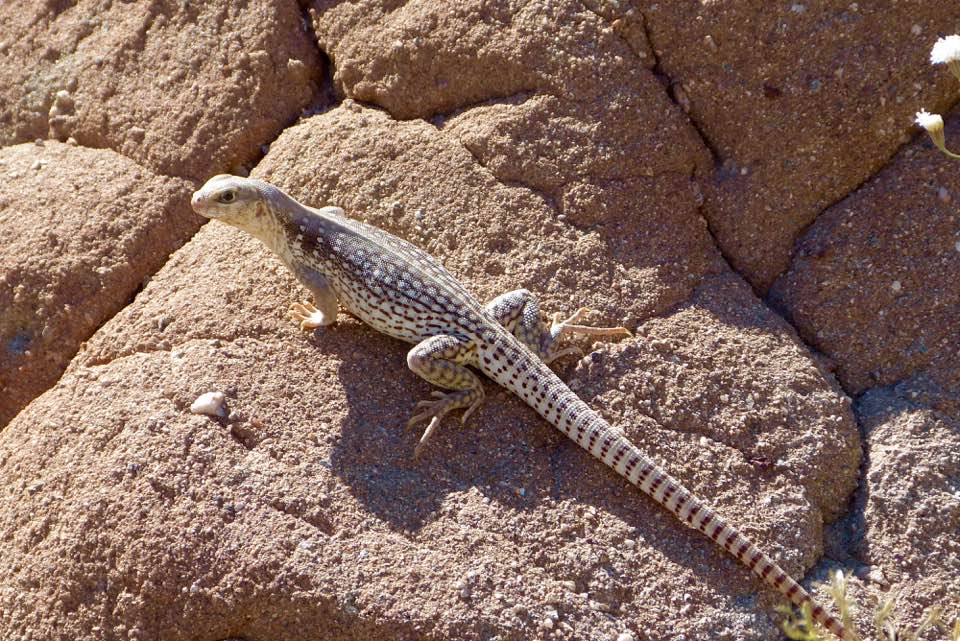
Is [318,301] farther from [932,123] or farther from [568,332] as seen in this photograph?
[932,123]

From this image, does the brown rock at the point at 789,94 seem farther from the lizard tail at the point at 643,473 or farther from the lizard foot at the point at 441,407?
the lizard foot at the point at 441,407

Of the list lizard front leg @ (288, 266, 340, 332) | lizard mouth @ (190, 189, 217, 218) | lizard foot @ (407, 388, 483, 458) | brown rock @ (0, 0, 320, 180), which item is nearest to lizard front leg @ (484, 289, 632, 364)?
lizard foot @ (407, 388, 483, 458)

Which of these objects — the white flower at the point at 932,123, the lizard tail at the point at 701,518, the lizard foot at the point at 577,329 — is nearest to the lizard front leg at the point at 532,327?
the lizard foot at the point at 577,329

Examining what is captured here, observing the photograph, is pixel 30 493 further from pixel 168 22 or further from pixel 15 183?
pixel 168 22

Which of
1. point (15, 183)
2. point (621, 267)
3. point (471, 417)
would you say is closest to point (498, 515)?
point (471, 417)

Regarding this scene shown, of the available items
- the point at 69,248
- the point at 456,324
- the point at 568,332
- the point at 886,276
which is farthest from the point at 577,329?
the point at 69,248

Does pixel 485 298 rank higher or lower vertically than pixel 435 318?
higher
